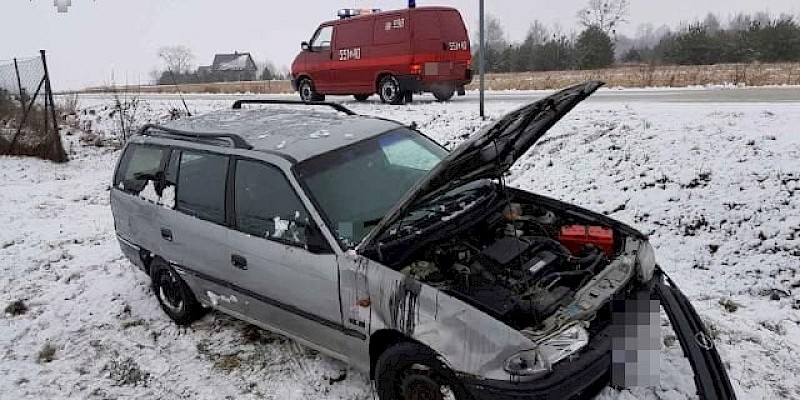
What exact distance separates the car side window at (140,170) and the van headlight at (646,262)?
144 inches

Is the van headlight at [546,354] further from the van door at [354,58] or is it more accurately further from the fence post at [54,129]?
the fence post at [54,129]

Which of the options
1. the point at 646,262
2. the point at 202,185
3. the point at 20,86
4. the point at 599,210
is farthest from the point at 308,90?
the point at 646,262

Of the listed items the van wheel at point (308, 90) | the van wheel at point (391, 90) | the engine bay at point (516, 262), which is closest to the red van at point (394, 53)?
the van wheel at point (391, 90)

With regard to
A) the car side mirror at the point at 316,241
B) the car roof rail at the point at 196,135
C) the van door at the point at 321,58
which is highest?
the van door at the point at 321,58

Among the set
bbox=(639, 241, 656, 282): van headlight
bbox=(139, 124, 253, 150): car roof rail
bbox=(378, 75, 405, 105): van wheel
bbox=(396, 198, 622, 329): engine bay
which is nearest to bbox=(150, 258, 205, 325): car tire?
bbox=(139, 124, 253, 150): car roof rail

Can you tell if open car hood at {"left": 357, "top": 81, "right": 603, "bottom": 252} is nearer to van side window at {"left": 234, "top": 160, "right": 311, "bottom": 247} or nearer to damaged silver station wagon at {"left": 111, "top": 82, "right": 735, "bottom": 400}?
damaged silver station wagon at {"left": 111, "top": 82, "right": 735, "bottom": 400}

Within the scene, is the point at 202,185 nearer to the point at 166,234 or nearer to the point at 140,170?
the point at 166,234

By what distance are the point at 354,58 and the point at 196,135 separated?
876 centimetres

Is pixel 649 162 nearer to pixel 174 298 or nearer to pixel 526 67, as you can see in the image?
pixel 174 298

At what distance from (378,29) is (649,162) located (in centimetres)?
733

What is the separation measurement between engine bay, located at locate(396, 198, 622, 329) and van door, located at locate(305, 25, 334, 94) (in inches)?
401

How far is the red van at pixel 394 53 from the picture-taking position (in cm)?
1142

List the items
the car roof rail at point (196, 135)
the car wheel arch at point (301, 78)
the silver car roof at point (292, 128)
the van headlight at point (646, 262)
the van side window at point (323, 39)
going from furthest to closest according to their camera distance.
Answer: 1. the car wheel arch at point (301, 78)
2. the van side window at point (323, 39)
3. the car roof rail at point (196, 135)
4. the silver car roof at point (292, 128)
5. the van headlight at point (646, 262)

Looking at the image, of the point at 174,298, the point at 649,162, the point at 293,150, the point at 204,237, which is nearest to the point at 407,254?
the point at 293,150
